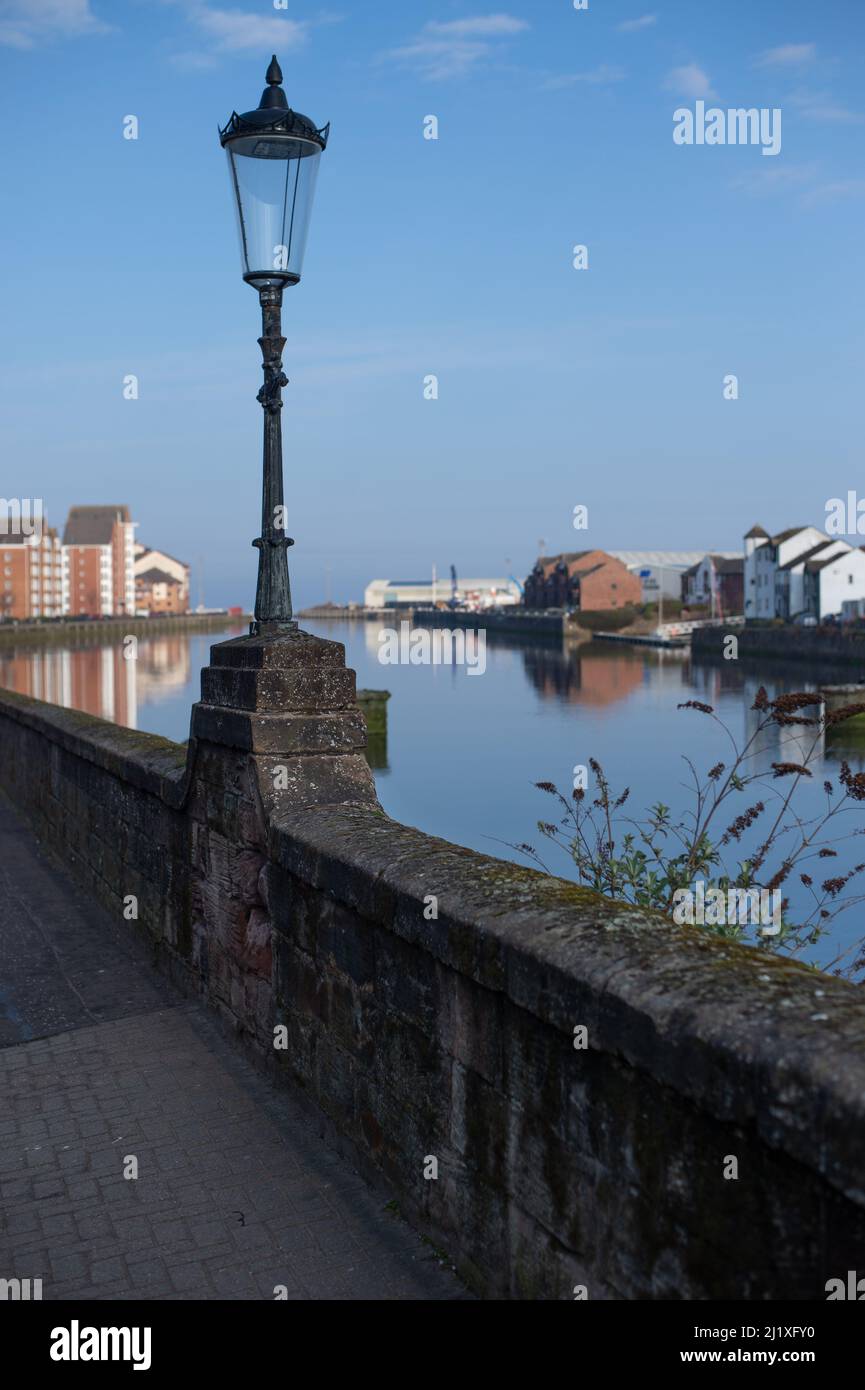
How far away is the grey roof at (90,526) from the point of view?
15788cm

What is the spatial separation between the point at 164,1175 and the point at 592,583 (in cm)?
13209

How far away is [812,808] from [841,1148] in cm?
2410

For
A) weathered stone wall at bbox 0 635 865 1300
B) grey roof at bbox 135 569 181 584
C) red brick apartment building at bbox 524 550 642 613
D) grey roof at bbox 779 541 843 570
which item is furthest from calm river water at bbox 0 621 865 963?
grey roof at bbox 135 569 181 584

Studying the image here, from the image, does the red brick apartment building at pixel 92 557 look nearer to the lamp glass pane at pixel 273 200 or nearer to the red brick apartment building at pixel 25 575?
the red brick apartment building at pixel 25 575


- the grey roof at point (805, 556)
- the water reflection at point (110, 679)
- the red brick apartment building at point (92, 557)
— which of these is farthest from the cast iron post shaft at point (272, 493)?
the red brick apartment building at point (92, 557)

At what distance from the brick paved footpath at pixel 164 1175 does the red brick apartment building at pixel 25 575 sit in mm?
137114

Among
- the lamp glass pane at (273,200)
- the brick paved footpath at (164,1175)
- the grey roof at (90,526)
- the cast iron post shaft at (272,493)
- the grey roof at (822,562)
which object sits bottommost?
the brick paved footpath at (164,1175)

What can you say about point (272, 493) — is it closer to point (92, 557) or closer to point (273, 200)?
point (273, 200)

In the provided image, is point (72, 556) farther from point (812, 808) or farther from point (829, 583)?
point (812, 808)

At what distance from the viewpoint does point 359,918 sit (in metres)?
4.38

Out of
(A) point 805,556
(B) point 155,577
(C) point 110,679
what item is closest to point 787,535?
(A) point 805,556

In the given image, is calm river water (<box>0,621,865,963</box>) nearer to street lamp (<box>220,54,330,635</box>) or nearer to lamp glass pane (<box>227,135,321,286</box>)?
street lamp (<box>220,54,330,635</box>)

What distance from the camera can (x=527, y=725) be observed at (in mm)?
50375

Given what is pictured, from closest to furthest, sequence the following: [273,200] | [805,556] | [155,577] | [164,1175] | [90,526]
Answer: [164,1175] → [273,200] → [805,556] → [90,526] → [155,577]
